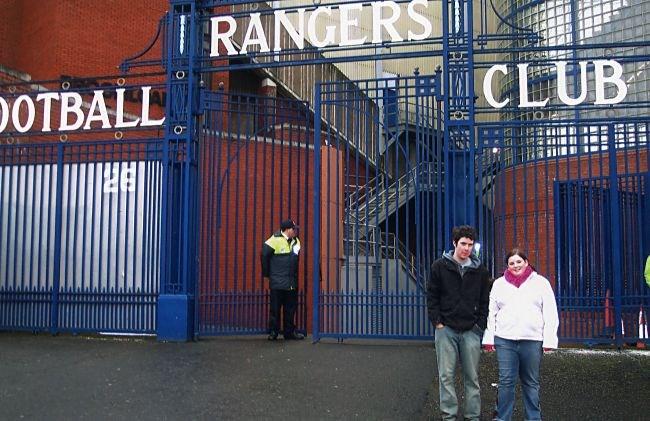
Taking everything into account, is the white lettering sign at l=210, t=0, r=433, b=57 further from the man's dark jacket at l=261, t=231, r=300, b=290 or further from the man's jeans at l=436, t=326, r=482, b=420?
the man's jeans at l=436, t=326, r=482, b=420

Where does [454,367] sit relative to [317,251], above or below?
below

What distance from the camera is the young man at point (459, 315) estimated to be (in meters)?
5.45

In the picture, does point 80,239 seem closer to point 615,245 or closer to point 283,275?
point 283,275

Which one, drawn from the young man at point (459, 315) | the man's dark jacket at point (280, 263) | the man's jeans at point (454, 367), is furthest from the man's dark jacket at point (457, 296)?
the man's dark jacket at point (280, 263)

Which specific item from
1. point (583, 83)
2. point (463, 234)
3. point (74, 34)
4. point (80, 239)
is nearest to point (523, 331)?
point (463, 234)

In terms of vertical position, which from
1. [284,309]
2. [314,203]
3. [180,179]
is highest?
[180,179]

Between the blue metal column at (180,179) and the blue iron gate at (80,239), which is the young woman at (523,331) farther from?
the blue iron gate at (80,239)

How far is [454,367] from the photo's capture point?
5.51 metres

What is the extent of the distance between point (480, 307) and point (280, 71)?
13933 mm

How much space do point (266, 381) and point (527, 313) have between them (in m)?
2.95

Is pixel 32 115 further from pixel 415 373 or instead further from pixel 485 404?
pixel 485 404

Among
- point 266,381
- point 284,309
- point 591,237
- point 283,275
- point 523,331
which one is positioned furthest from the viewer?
point 284,309

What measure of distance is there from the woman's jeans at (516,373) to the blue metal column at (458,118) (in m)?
3.48

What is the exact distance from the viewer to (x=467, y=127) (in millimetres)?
8945
